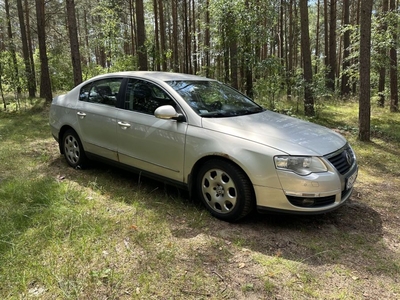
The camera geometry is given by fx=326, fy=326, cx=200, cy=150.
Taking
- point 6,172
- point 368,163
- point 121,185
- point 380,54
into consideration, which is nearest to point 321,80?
A: point 380,54

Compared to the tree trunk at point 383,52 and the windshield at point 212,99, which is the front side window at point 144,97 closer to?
the windshield at point 212,99

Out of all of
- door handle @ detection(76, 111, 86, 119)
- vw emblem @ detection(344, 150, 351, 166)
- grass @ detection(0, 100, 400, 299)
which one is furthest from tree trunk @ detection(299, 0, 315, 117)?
door handle @ detection(76, 111, 86, 119)

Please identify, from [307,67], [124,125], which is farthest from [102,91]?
[307,67]

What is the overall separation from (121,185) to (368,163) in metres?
4.70

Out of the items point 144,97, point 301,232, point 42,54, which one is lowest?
point 301,232

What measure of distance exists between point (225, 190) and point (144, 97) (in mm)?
1733

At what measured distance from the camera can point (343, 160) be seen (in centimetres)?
355

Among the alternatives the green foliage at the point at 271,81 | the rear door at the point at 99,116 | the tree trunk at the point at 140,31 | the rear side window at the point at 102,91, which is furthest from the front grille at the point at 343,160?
the tree trunk at the point at 140,31

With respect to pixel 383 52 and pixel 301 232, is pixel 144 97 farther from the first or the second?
pixel 383 52

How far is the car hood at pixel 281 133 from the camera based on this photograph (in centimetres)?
330

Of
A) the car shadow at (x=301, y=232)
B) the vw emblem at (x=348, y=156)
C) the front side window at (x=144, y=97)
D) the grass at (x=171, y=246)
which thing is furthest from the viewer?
the front side window at (x=144, y=97)

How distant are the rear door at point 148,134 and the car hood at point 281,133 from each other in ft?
1.59

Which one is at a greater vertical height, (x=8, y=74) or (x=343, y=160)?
(x=8, y=74)

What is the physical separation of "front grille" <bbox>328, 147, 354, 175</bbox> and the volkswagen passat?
13mm
